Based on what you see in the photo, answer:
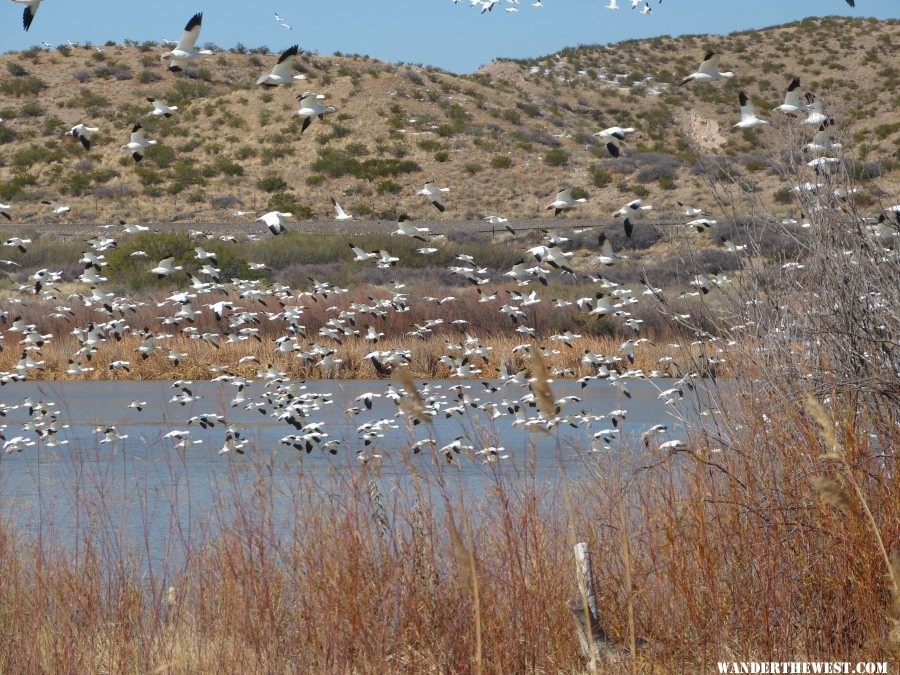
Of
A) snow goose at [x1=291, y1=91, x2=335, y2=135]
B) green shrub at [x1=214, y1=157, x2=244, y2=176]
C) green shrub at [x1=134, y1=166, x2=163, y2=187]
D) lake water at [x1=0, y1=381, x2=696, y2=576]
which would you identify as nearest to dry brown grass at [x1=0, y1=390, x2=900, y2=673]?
lake water at [x1=0, y1=381, x2=696, y2=576]

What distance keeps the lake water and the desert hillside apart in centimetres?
2341

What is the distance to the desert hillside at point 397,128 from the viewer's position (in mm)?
48031

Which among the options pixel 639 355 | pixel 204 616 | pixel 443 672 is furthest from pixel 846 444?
pixel 639 355

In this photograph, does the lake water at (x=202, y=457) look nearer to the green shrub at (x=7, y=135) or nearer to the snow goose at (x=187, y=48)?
the snow goose at (x=187, y=48)

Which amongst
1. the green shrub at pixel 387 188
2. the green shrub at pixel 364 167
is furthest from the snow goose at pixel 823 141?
the green shrub at pixel 364 167

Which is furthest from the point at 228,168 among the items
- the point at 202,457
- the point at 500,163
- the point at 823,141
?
the point at 823,141

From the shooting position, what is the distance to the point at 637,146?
59.5 m

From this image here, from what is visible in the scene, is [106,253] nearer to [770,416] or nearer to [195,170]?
[195,170]

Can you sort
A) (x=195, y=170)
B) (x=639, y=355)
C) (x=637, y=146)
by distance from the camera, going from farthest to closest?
(x=637, y=146)
(x=195, y=170)
(x=639, y=355)

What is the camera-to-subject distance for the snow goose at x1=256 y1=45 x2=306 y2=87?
8.61m

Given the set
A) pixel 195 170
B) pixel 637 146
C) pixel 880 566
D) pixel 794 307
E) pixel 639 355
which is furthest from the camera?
pixel 637 146

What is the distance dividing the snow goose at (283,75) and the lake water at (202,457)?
2.47 meters

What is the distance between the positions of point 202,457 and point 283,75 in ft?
18.7

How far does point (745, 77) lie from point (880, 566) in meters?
70.9
